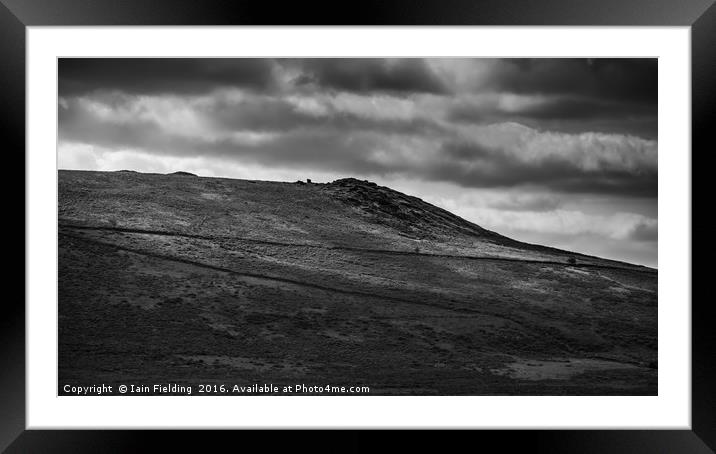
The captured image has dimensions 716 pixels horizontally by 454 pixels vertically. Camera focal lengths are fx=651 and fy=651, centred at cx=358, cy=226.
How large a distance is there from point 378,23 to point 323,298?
4.74 m

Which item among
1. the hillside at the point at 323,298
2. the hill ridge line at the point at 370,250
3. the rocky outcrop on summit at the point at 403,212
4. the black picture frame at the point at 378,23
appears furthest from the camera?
the rocky outcrop on summit at the point at 403,212

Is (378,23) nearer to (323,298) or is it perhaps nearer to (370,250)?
(323,298)

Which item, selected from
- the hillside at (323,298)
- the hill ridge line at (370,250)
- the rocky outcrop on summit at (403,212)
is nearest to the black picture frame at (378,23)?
the hillside at (323,298)

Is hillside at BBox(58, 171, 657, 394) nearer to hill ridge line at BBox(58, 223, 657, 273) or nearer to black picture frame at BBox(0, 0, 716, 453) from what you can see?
hill ridge line at BBox(58, 223, 657, 273)

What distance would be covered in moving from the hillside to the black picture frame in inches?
89.8

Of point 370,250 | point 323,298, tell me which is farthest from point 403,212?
point 323,298

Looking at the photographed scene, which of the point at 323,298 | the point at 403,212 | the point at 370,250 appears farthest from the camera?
the point at 403,212

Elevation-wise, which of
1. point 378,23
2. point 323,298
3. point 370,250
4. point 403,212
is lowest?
point 323,298

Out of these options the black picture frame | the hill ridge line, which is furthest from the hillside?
the black picture frame

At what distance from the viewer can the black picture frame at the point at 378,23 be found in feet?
14.1

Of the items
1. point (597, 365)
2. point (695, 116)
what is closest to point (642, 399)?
point (695, 116)

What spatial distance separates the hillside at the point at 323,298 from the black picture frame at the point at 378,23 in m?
2.28

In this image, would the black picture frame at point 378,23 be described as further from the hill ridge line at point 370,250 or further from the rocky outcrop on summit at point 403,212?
the rocky outcrop on summit at point 403,212

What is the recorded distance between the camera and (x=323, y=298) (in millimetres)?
8414
